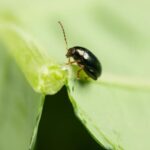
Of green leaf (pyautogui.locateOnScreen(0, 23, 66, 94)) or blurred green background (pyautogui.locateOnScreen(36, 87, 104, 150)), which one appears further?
blurred green background (pyautogui.locateOnScreen(36, 87, 104, 150))

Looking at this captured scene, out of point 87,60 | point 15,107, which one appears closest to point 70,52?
point 87,60

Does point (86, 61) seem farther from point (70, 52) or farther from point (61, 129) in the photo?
point (61, 129)

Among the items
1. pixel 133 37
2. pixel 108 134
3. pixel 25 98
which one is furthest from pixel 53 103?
pixel 133 37

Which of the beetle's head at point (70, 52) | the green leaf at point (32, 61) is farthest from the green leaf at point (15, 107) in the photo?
the beetle's head at point (70, 52)

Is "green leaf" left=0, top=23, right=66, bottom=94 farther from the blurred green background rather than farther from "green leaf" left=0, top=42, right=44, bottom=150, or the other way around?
the blurred green background

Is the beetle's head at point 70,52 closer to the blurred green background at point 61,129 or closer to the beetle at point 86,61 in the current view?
the beetle at point 86,61

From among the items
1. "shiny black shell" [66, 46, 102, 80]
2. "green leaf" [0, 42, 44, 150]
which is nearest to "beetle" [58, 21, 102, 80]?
"shiny black shell" [66, 46, 102, 80]

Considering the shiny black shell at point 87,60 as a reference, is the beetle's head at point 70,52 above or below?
above
